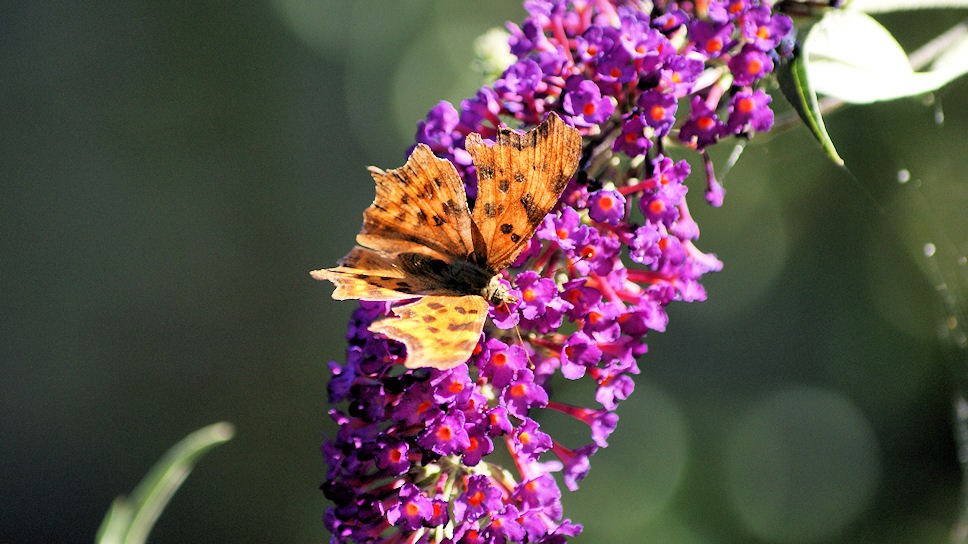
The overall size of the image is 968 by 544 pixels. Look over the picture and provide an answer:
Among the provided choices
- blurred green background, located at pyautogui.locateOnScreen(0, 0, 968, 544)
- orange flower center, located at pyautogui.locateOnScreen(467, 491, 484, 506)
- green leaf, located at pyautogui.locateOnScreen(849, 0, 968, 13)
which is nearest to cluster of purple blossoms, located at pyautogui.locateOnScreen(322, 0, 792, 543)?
orange flower center, located at pyautogui.locateOnScreen(467, 491, 484, 506)

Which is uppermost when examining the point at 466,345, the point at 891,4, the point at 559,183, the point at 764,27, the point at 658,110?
the point at 891,4

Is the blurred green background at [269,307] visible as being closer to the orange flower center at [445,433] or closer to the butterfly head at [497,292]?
the butterfly head at [497,292]

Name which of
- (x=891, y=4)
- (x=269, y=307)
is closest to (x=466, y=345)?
(x=891, y=4)

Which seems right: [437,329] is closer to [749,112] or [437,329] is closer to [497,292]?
[497,292]

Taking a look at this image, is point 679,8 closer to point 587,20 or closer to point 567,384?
point 587,20

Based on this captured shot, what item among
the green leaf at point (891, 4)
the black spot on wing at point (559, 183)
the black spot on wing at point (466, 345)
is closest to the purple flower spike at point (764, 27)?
the green leaf at point (891, 4)

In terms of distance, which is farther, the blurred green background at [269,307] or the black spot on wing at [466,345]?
the blurred green background at [269,307]
